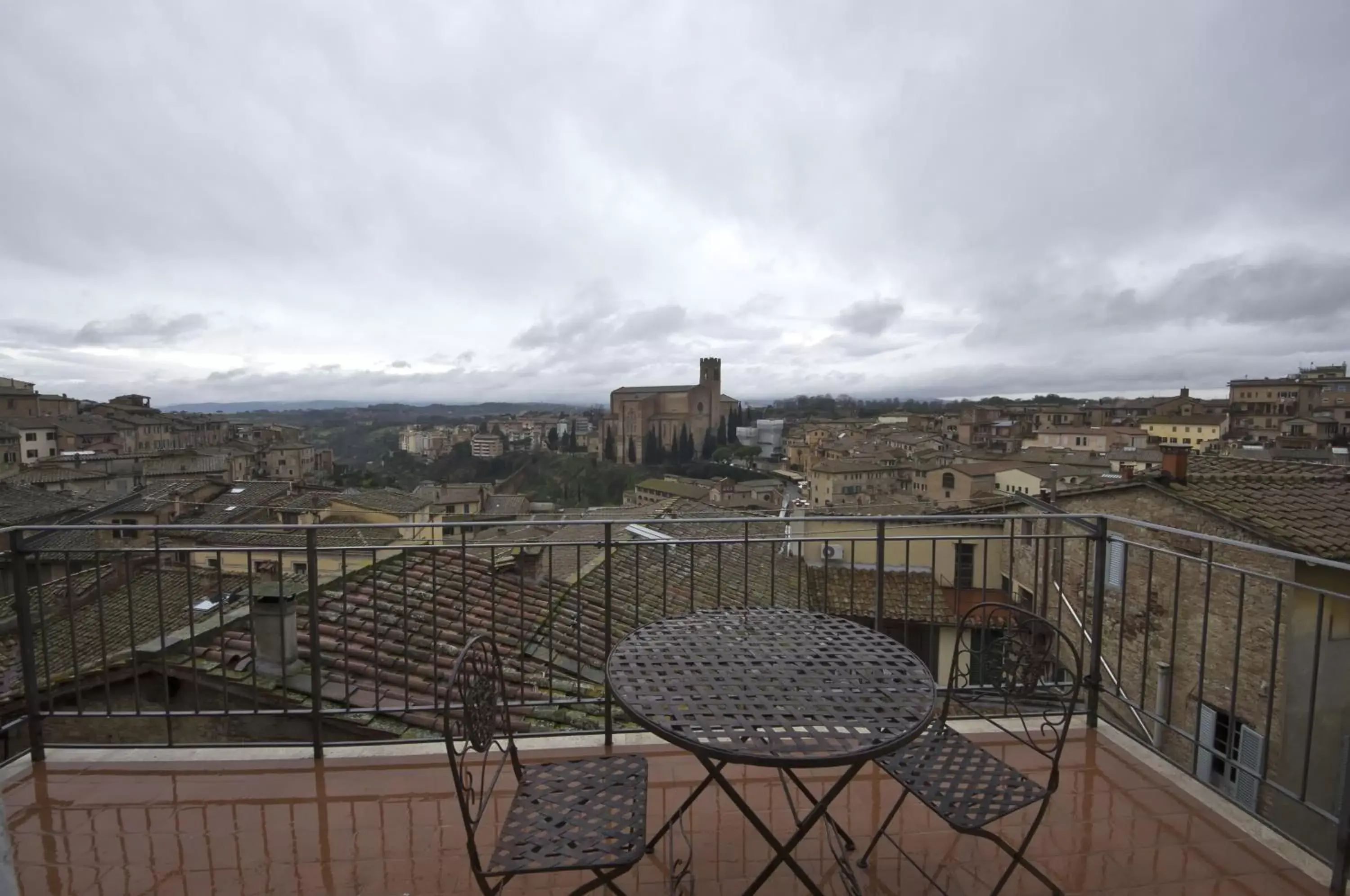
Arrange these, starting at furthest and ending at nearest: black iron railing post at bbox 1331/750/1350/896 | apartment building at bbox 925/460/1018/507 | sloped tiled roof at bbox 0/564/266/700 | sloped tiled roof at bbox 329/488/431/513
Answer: apartment building at bbox 925/460/1018/507, sloped tiled roof at bbox 329/488/431/513, sloped tiled roof at bbox 0/564/266/700, black iron railing post at bbox 1331/750/1350/896

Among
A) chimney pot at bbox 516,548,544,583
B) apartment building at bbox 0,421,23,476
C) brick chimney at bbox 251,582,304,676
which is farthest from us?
apartment building at bbox 0,421,23,476

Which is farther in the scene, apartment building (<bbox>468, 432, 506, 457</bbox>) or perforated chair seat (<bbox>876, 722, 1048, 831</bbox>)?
apartment building (<bbox>468, 432, 506, 457</bbox>)

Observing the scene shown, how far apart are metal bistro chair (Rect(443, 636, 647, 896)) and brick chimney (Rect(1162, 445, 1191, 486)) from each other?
453 inches

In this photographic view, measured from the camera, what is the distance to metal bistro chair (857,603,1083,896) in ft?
5.98

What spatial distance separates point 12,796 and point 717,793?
112 inches

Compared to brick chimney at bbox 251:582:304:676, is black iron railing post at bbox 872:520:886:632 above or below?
above

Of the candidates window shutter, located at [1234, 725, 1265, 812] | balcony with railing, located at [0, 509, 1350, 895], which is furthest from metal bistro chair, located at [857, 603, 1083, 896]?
window shutter, located at [1234, 725, 1265, 812]

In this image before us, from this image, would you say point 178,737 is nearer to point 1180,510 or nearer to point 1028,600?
point 1180,510

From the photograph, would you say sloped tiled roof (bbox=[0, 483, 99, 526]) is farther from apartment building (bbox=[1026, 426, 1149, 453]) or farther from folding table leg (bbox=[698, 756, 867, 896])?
apartment building (bbox=[1026, 426, 1149, 453])

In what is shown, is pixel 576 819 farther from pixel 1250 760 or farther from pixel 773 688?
pixel 1250 760

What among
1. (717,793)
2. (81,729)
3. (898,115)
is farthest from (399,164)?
(717,793)

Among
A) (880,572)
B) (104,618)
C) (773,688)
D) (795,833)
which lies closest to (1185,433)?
(880,572)

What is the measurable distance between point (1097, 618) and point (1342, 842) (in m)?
1.19

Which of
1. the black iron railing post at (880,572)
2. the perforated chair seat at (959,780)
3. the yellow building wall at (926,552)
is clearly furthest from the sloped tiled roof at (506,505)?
the perforated chair seat at (959,780)
